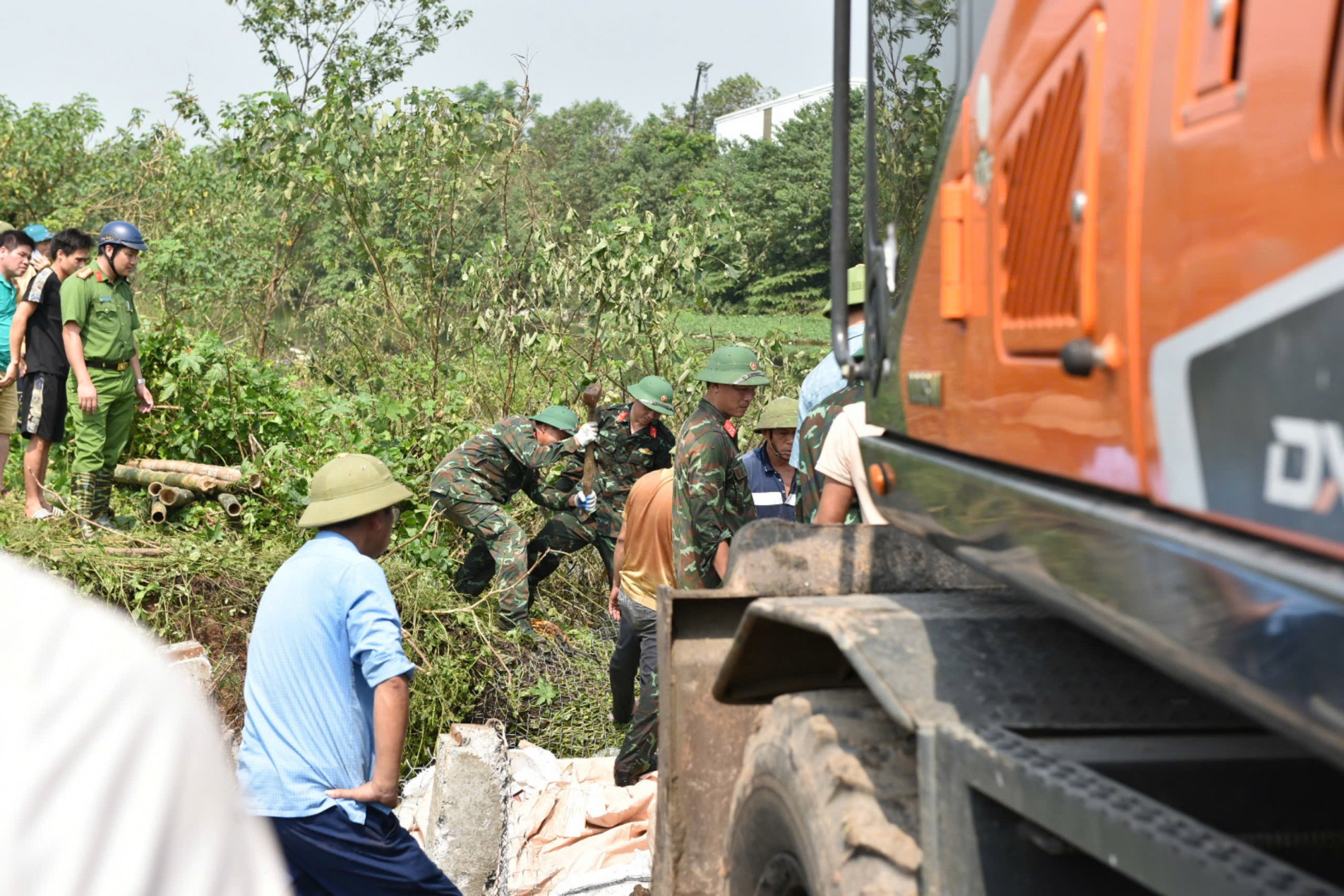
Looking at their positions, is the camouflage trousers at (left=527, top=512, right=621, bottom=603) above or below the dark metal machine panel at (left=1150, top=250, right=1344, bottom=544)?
below

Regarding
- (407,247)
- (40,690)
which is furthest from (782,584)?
(407,247)

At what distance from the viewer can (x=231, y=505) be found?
8.15 m

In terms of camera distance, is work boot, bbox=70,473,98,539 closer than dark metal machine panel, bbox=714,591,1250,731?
No

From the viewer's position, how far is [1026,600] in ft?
7.95

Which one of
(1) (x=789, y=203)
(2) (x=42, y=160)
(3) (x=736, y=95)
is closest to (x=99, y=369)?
(2) (x=42, y=160)

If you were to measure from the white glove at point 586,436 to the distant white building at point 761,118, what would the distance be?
71.4 meters

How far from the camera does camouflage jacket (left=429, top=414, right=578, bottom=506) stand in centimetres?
813

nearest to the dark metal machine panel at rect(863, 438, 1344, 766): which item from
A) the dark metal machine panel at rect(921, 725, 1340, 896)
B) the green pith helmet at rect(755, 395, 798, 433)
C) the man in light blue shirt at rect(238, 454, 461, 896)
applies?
the dark metal machine panel at rect(921, 725, 1340, 896)

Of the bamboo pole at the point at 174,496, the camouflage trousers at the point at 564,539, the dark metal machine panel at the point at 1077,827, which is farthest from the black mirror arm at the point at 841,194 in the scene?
the bamboo pole at the point at 174,496

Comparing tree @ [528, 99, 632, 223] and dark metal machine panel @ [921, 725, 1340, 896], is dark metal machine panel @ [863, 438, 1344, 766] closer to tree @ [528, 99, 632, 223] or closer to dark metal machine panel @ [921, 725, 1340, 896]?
dark metal machine panel @ [921, 725, 1340, 896]

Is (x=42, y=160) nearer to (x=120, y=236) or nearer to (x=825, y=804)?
(x=120, y=236)

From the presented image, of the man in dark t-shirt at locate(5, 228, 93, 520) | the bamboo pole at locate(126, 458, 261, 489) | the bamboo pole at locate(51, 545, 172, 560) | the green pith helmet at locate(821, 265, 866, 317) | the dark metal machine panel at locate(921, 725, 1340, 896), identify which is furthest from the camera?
the bamboo pole at locate(126, 458, 261, 489)

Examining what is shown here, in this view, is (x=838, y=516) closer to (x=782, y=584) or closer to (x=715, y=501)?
(x=715, y=501)

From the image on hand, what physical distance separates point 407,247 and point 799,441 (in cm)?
628
